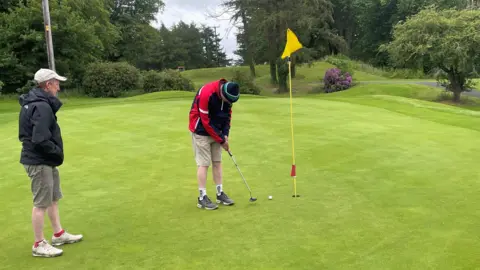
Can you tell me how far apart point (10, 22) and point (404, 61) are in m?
25.6

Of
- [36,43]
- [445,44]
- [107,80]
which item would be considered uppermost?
[36,43]

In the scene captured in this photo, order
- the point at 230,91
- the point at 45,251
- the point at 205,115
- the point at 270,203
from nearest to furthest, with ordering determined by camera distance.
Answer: the point at 45,251 < the point at 230,91 < the point at 205,115 < the point at 270,203

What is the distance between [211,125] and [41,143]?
7.06ft

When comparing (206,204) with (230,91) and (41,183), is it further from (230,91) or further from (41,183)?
(41,183)

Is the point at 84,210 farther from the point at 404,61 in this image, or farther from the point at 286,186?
the point at 404,61

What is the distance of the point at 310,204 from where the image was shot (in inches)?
229

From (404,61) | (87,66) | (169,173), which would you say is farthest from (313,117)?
(87,66)

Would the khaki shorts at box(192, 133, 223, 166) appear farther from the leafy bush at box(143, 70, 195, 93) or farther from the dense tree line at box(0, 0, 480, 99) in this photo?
the leafy bush at box(143, 70, 195, 93)

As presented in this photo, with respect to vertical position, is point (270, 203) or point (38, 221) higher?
point (38, 221)

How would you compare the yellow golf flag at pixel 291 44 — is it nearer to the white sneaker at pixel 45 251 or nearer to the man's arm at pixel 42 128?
the man's arm at pixel 42 128

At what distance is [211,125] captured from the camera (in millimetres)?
5770

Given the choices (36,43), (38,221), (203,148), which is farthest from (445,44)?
(36,43)

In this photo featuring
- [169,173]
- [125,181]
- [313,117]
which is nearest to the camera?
[125,181]

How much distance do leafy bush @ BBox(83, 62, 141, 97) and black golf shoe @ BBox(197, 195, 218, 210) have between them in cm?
2500
